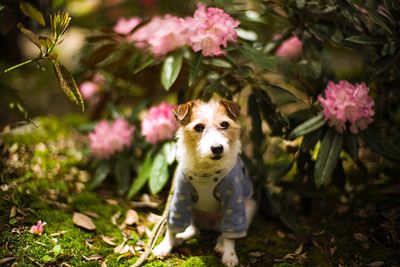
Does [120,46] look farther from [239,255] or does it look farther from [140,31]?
[239,255]

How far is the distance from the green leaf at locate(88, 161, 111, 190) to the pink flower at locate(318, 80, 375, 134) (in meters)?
1.45

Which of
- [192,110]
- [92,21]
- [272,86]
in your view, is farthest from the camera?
[92,21]

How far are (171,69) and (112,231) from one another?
997mm

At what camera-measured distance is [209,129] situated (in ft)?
6.41

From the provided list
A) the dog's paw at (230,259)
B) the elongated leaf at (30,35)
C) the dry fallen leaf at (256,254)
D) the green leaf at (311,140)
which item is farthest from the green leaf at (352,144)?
the elongated leaf at (30,35)

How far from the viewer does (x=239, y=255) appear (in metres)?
2.28

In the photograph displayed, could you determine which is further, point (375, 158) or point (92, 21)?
point (92, 21)

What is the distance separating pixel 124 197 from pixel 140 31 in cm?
110

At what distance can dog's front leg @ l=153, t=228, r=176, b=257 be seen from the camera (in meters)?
2.21

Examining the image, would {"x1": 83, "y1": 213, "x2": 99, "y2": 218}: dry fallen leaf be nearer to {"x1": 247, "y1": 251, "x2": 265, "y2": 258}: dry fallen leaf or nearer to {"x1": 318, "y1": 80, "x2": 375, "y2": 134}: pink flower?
{"x1": 247, "y1": 251, "x2": 265, "y2": 258}: dry fallen leaf

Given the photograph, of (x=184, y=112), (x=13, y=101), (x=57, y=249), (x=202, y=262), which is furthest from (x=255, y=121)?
(x=13, y=101)

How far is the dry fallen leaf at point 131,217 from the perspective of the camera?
2.47m

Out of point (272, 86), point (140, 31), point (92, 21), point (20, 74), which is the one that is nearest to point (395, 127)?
point (272, 86)

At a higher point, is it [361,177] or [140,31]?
[140,31]
